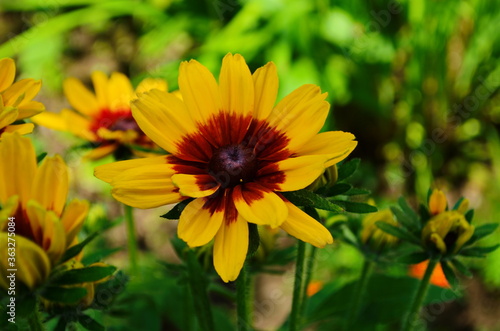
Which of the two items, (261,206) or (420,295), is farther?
(420,295)

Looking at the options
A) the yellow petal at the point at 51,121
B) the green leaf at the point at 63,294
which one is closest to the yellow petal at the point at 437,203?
the green leaf at the point at 63,294

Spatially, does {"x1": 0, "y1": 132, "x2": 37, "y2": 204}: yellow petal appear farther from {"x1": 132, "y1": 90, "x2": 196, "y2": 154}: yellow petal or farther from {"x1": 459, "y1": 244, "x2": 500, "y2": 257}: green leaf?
{"x1": 459, "y1": 244, "x2": 500, "y2": 257}: green leaf

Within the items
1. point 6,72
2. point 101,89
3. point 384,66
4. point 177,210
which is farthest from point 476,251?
point 384,66

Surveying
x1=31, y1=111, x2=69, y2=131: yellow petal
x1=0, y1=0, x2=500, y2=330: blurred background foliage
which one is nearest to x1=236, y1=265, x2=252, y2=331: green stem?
x1=31, y1=111, x2=69, y2=131: yellow petal

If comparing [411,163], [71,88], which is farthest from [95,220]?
[411,163]

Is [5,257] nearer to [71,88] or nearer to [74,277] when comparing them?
[74,277]

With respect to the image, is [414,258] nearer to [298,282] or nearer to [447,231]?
[447,231]
